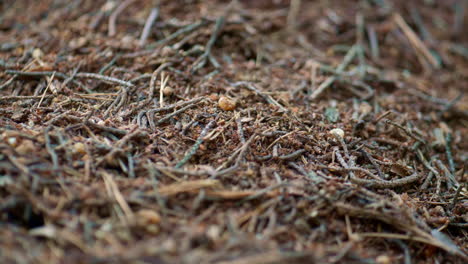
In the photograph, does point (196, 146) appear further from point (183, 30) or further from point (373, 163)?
point (183, 30)

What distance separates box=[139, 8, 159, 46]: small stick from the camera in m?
2.15

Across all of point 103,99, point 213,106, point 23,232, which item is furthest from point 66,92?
point 23,232

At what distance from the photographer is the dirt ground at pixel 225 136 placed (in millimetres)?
1155

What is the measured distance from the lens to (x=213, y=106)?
1719 mm

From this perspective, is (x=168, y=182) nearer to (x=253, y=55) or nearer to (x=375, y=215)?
(x=375, y=215)

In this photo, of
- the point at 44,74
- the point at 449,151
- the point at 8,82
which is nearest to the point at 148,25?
the point at 44,74

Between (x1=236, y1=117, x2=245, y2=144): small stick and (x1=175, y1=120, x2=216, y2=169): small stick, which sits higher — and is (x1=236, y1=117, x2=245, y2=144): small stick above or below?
below

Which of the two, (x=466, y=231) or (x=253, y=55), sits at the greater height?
(x=253, y=55)

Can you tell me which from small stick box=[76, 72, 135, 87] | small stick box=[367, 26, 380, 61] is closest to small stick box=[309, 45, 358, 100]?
small stick box=[367, 26, 380, 61]

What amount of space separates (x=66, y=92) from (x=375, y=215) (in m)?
1.48

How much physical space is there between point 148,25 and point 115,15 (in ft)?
0.88

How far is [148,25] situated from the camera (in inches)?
88.2

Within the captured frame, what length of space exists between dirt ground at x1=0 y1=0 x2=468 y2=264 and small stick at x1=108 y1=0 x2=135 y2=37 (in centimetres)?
2

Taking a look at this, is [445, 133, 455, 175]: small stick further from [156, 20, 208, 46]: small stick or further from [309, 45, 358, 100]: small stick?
[156, 20, 208, 46]: small stick
